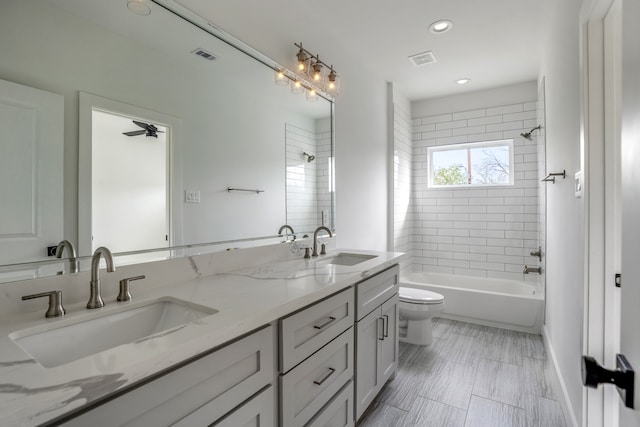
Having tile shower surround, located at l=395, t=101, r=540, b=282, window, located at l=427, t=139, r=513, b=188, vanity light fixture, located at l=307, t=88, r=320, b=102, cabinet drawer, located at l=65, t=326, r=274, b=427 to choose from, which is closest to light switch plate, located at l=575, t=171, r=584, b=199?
cabinet drawer, located at l=65, t=326, r=274, b=427

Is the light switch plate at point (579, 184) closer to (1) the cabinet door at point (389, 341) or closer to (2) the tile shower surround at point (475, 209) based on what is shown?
(1) the cabinet door at point (389, 341)

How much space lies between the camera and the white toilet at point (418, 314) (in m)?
2.63

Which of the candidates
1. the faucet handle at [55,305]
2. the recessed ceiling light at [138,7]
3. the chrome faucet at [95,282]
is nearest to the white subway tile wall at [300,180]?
the recessed ceiling light at [138,7]

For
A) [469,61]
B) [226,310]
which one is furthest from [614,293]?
[469,61]

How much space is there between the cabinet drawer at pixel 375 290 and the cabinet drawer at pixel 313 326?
0.29ft

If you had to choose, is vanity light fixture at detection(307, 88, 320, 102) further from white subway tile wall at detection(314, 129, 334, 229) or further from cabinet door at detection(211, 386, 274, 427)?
cabinet door at detection(211, 386, 274, 427)

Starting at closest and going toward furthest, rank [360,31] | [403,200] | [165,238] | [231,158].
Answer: [165,238] < [231,158] < [360,31] < [403,200]

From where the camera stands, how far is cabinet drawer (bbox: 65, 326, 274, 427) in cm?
63

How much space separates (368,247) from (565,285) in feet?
5.28

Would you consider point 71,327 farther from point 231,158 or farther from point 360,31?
point 360,31

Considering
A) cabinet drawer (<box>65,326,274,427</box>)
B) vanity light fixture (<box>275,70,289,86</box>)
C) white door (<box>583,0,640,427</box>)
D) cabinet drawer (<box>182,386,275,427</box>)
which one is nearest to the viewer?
cabinet drawer (<box>65,326,274,427</box>)

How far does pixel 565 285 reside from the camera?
6.05 feet

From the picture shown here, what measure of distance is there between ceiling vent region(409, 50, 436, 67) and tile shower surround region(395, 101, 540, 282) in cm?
74

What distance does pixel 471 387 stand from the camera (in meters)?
2.10
